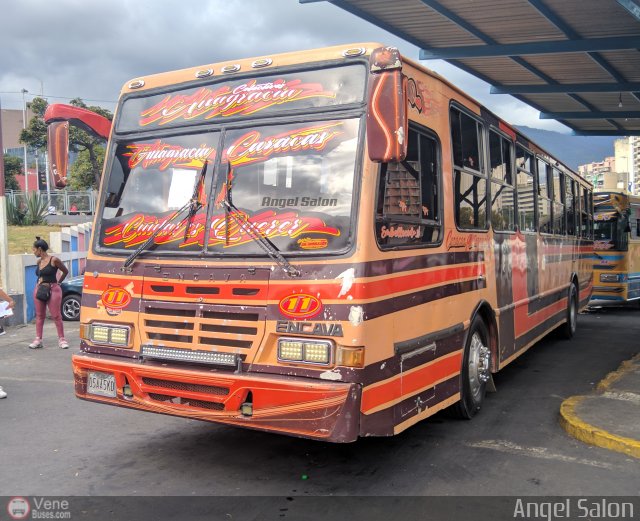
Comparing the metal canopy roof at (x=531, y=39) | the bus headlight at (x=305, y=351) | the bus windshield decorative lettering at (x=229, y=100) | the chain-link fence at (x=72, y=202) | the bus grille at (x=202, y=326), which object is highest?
the metal canopy roof at (x=531, y=39)

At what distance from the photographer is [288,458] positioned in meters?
5.23

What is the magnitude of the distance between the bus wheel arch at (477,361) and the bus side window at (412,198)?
1.33 meters

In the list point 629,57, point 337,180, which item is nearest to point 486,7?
point 629,57

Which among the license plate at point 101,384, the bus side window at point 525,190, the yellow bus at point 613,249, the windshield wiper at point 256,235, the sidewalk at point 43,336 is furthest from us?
the yellow bus at point 613,249

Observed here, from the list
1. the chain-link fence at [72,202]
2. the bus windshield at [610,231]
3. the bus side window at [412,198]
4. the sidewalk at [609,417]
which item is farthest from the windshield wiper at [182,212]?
the chain-link fence at [72,202]

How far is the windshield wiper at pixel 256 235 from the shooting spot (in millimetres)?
4379

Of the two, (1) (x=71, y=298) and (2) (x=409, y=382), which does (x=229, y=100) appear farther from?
(1) (x=71, y=298)

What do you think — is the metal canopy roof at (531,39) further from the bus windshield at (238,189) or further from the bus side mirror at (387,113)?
the bus side mirror at (387,113)

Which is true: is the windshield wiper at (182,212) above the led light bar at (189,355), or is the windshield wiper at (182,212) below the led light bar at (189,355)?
above

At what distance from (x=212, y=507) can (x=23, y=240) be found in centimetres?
2083

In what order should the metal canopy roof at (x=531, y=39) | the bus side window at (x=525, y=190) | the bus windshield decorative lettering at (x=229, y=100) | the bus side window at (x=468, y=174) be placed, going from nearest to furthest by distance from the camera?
the bus windshield decorative lettering at (x=229, y=100) → the bus side window at (x=468, y=174) → the bus side window at (x=525, y=190) → the metal canopy roof at (x=531, y=39)

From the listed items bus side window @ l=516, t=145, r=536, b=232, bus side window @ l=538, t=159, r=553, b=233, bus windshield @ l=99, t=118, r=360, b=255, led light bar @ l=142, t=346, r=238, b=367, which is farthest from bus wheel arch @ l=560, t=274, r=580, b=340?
led light bar @ l=142, t=346, r=238, b=367

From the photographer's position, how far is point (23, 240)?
22609 mm

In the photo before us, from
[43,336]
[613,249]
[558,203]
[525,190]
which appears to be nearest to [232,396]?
[525,190]
